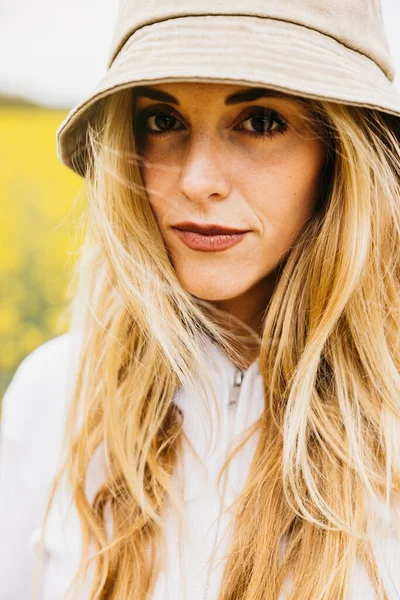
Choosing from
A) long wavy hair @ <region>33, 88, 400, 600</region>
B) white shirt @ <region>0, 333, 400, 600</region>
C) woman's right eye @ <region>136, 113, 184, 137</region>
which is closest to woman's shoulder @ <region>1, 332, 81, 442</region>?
white shirt @ <region>0, 333, 400, 600</region>

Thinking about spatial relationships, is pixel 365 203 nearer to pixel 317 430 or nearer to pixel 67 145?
pixel 317 430

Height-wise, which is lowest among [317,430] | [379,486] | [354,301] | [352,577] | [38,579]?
[38,579]

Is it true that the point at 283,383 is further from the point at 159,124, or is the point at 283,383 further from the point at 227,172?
the point at 159,124

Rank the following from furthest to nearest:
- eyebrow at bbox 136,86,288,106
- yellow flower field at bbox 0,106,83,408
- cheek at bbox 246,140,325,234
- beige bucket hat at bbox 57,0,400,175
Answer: yellow flower field at bbox 0,106,83,408 → cheek at bbox 246,140,325,234 → eyebrow at bbox 136,86,288,106 → beige bucket hat at bbox 57,0,400,175

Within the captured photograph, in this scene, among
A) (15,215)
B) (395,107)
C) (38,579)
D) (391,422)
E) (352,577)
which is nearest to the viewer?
(395,107)

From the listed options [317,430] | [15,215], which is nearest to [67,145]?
[317,430]

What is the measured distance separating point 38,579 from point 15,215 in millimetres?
3018

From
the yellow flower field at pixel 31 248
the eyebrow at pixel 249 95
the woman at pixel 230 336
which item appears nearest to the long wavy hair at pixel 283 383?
the woman at pixel 230 336

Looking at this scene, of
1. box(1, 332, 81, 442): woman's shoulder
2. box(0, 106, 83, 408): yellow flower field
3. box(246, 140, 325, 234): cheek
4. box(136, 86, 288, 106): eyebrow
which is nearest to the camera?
box(136, 86, 288, 106): eyebrow

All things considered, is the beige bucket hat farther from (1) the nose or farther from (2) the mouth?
(2) the mouth

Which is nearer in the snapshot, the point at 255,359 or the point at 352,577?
the point at 352,577

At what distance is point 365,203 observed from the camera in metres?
1.63

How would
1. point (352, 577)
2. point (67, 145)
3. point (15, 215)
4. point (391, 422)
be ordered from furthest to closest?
point (15, 215)
point (67, 145)
point (391, 422)
point (352, 577)

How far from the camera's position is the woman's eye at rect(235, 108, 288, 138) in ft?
5.09
